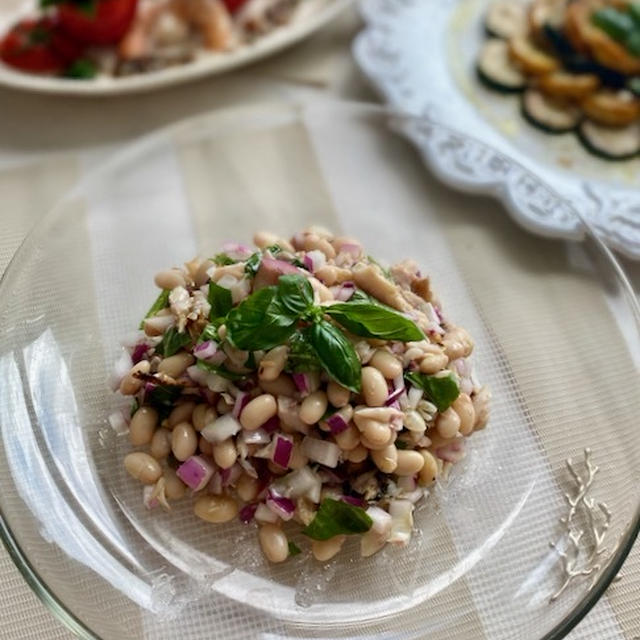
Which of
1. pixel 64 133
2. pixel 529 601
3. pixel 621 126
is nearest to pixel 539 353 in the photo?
pixel 529 601

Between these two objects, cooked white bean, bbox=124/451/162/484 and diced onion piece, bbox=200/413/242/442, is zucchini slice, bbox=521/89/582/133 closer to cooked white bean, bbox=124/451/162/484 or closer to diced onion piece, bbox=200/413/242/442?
diced onion piece, bbox=200/413/242/442

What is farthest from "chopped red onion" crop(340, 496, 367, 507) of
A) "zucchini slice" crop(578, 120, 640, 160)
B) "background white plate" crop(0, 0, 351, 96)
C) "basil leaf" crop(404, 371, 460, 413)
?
"background white plate" crop(0, 0, 351, 96)

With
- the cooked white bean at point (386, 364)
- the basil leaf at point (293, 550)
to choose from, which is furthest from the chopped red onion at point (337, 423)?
the basil leaf at point (293, 550)

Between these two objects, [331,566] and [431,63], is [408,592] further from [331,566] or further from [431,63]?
[431,63]

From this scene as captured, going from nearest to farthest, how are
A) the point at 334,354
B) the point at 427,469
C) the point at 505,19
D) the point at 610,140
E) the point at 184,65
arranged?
the point at 334,354 → the point at 427,469 → the point at 610,140 → the point at 184,65 → the point at 505,19

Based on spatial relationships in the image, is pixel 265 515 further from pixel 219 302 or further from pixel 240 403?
pixel 219 302

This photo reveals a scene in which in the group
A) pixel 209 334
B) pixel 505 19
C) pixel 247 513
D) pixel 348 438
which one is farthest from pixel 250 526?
pixel 505 19

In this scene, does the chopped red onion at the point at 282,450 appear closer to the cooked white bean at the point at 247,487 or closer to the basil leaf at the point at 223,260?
the cooked white bean at the point at 247,487
